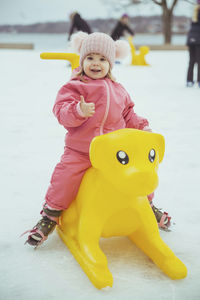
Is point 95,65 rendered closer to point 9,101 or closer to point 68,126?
point 68,126

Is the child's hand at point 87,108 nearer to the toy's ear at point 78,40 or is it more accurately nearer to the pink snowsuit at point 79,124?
the pink snowsuit at point 79,124

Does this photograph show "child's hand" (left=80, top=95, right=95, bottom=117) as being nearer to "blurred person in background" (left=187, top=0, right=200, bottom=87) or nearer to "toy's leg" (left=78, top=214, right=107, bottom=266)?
"toy's leg" (left=78, top=214, right=107, bottom=266)

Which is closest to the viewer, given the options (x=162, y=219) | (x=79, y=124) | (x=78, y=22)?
(x=79, y=124)

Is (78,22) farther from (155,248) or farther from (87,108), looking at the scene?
(155,248)

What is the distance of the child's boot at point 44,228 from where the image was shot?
1384mm

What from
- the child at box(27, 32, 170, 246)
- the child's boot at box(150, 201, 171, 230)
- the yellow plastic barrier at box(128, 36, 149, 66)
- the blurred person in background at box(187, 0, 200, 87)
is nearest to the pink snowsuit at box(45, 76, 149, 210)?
the child at box(27, 32, 170, 246)

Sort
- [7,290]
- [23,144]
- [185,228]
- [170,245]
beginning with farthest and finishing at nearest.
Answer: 1. [23,144]
2. [185,228]
3. [170,245]
4. [7,290]

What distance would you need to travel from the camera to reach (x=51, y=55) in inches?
59.3

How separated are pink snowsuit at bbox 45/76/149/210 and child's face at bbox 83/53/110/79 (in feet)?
0.06

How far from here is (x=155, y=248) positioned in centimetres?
129

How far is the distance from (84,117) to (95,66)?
0.67 ft

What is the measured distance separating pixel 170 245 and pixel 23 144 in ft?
4.84

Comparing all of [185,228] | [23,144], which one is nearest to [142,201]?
[185,228]

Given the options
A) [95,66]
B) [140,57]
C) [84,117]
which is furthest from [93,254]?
[140,57]
